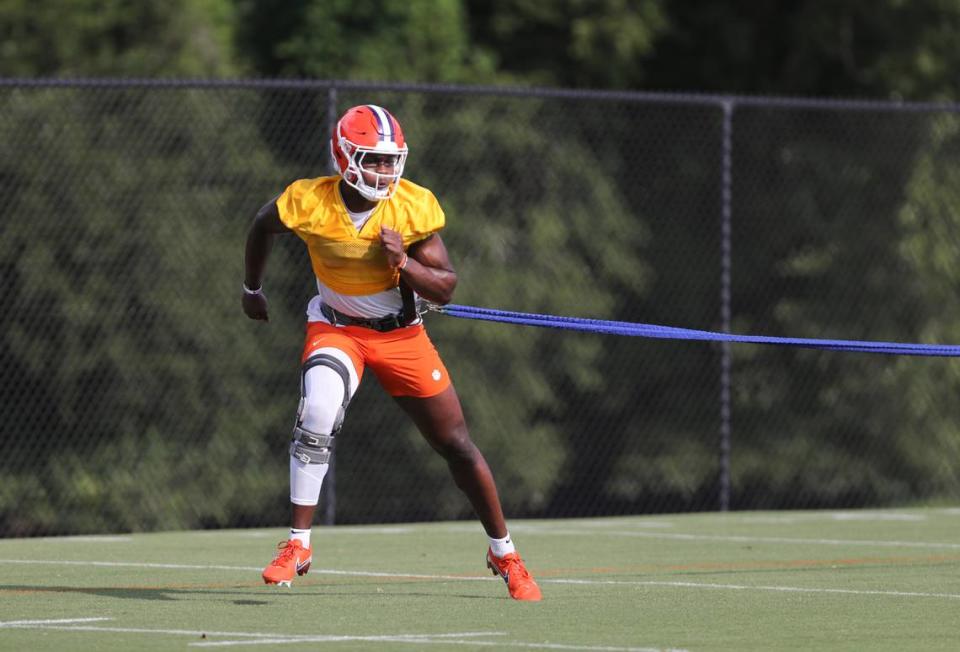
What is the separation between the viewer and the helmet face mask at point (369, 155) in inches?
352

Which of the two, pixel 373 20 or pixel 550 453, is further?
pixel 373 20

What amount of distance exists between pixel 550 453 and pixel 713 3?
9506 mm

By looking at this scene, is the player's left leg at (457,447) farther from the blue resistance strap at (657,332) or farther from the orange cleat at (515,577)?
the blue resistance strap at (657,332)

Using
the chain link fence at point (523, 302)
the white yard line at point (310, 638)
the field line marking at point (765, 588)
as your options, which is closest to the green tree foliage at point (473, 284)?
the chain link fence at point (523, 302)

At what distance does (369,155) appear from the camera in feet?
29.3

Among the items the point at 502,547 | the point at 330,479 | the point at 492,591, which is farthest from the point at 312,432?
the point at 330,479

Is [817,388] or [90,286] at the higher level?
Result: [90,286]

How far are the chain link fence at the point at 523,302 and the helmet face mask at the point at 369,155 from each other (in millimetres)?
6468

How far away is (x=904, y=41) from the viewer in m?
24.5

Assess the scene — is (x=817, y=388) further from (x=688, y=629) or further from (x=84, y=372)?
(x=688, y=629)

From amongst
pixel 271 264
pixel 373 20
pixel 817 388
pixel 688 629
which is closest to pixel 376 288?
pixel 688 629

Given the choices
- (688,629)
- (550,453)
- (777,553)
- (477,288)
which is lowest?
(550,453)

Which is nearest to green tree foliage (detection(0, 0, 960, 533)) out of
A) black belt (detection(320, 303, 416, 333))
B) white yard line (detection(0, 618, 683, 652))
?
black belt (detection(320, 303, 416, 333))

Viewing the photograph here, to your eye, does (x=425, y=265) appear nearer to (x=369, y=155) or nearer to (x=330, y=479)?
(x=369, y=155)
